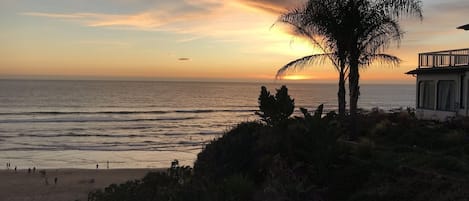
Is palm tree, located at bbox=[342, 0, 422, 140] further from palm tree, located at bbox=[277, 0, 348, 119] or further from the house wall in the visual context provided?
the house wall

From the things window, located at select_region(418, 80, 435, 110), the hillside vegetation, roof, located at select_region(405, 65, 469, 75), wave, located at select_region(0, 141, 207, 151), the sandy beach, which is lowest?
wave, located at select_region(0, 141, 207, 151)

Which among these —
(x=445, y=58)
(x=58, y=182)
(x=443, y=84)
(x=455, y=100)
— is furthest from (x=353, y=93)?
(x=58, y=182)

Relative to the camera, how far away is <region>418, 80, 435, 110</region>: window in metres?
25.0

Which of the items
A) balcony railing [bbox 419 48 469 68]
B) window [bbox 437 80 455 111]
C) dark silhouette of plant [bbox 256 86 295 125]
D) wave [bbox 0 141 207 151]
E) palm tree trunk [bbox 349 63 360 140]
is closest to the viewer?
dark silhouette of plant [bbox 256 86 295 125]

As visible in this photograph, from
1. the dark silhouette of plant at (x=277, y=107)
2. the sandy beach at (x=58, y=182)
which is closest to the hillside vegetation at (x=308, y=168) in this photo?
the dark silhouette of plant at (x=277, y=107)

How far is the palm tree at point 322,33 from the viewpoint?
16594 millimetres

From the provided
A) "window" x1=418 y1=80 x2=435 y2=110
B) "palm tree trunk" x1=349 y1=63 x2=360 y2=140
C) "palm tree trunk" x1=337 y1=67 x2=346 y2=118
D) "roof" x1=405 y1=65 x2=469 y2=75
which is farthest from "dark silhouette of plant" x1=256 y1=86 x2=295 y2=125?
"window" x1=418 y1=80 x2=435 y2=110

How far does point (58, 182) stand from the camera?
21.0m

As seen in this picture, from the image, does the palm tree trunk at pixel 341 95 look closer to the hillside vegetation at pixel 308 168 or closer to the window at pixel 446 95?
the hillside vegetation at pixel 308 168

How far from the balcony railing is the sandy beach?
604 inches

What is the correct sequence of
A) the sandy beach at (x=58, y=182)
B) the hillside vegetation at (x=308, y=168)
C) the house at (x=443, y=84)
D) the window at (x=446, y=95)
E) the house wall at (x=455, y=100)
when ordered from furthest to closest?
1. the window at (x=446, y=95)
2. the house at (x=443, y=84)
3. the house wall at (x=455, y=100)
4. the sandy beach at (x=58, y=182)
5. the hillside vegetation at (x=308, y=168)

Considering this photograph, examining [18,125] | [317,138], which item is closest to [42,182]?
[317,138]

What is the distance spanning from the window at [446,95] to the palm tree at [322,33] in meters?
8.29

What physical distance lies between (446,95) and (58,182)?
1806 cm
